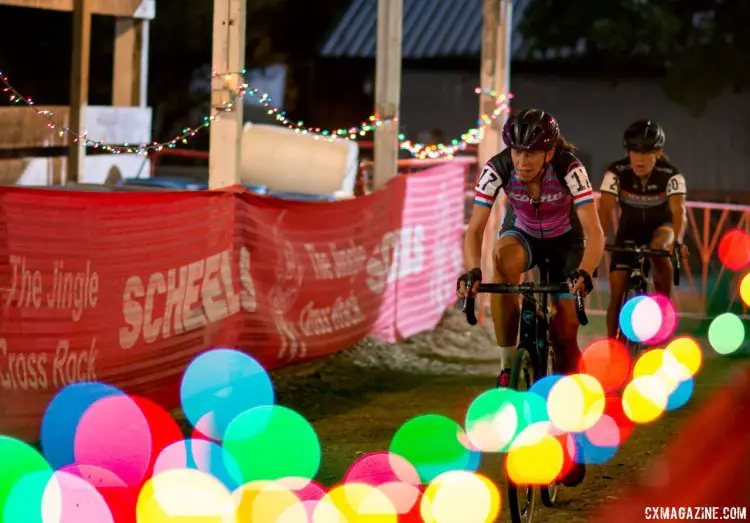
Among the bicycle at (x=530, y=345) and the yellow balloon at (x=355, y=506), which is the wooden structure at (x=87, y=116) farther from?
the bicycle at (x=530, y=345)

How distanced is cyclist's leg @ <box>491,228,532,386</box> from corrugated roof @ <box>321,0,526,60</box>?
23.2m

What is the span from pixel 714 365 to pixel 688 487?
31.7 ft

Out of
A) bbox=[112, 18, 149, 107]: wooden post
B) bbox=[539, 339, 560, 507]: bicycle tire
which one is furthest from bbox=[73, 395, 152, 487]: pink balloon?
bbox=[112, 18, 149, 107]: wooden post

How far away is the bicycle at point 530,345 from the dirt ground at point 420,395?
0.89 ft

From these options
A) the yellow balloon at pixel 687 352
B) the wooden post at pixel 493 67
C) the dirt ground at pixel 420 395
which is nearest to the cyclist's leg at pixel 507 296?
the dirt ground at pixel 420 395

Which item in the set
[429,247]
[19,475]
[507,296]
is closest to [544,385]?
[507,296]

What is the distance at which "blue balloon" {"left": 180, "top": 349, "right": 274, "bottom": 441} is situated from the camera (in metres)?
9.27

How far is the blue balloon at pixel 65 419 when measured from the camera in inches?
303

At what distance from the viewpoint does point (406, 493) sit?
6.91 m

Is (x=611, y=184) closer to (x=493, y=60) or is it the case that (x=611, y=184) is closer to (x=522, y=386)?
(x=522, y=386)

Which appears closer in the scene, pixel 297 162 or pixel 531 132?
pixel 531 132

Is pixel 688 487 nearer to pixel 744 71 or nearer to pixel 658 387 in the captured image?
pixel 658 387

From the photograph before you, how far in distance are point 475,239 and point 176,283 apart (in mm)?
3302

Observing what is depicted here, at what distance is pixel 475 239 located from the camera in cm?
677
